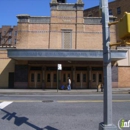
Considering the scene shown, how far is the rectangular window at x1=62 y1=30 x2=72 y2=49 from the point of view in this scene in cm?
2783

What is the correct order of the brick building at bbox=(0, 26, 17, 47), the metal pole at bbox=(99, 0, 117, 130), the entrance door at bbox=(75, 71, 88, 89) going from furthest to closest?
1. the brick building at bbox=(0, 26, 17, 47)
2. the entrance door at bbox=(75, 71, 88, 89)
3. the metal pole at bbox=(99, 0, 117, 130)

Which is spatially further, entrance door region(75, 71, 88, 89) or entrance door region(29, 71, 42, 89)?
entrance door region(75, 71, 88, 89)

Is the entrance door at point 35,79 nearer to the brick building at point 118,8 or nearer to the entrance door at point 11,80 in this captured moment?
the entrance door at point 11,80

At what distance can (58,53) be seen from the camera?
2352 cm

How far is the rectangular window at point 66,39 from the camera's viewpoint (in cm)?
2783

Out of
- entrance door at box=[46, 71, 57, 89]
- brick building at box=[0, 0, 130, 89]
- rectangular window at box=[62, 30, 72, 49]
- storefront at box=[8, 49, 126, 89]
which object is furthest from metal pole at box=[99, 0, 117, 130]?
rectangular window at box=[62, 30, 72, 49]

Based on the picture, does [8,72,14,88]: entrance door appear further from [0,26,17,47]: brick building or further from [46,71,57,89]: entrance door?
[0,26,17,47]: brick building

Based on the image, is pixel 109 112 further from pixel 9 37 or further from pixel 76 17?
pixel 9 37

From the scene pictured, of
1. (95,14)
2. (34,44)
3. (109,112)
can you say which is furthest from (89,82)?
(95,14)

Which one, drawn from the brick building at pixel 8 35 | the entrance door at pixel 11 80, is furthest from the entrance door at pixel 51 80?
the brick building at pixel 8 35

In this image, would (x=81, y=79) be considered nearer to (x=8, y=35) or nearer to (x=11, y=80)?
(x=11, y=80)

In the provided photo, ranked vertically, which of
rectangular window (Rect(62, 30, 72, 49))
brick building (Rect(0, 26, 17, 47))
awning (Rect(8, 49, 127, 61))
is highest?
brick building (Rect(0, 26, 17, 47))

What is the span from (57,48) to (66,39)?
6.20 ft

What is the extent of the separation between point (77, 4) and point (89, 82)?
11428mm
